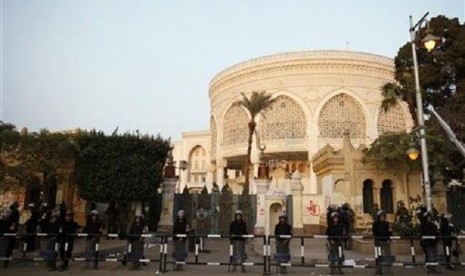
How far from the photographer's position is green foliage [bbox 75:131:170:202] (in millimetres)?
18641

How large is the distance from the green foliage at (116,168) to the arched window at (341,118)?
82.6 ft

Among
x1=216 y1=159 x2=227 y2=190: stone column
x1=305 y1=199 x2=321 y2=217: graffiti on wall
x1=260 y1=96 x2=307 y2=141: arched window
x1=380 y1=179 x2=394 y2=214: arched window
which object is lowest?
x1=305 y1=199 x2=321 y2=217: graffiti on wall

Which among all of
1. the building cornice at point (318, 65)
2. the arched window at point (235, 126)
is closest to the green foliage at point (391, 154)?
the building cornice at point (318, 65)

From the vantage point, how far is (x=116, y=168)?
18750mm

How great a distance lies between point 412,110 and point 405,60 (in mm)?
3315

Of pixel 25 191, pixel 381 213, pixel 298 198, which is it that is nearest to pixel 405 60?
pixel 298 198

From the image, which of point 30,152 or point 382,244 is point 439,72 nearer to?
point 382,244

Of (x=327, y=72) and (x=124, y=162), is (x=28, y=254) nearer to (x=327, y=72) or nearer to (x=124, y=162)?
(x=124, y=162)

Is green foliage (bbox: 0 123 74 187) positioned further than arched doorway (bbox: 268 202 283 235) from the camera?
Yes

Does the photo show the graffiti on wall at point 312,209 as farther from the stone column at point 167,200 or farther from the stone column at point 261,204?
the stone column at point 167,200

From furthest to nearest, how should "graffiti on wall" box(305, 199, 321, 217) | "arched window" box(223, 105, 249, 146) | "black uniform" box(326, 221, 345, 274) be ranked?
"arched window" box(223, 105, 249, 146) → "graffiti on wall" box(305, 199, 321, 217) → "black uniform" box(326, 221, 345, 274)

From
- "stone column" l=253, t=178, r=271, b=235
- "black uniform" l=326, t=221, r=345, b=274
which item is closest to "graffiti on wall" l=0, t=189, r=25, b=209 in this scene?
"stone column" l=253, t=178, r=271, b=235

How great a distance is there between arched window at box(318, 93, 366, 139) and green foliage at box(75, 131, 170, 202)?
991 inches

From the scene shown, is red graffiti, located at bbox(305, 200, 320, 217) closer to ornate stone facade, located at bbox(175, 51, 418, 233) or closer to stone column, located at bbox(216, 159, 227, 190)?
ornate stone facade, located at bbox(175, 51, 418, 233)
